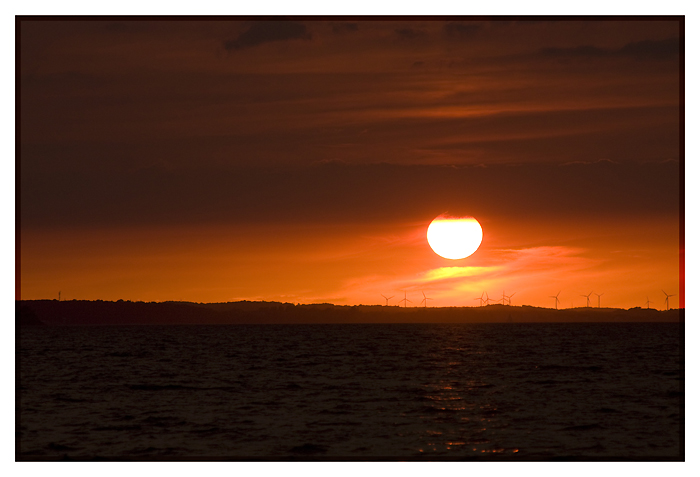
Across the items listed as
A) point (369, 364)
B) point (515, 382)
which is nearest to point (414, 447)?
point (515, 382)

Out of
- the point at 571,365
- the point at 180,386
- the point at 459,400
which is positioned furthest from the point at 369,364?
the point at 459,400

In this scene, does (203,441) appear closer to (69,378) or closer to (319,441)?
(319,441)

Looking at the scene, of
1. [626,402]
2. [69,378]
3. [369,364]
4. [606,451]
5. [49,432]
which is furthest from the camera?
[369,364]

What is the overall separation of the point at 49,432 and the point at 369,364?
53.6 m

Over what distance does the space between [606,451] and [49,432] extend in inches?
1103

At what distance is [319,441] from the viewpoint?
3841cm

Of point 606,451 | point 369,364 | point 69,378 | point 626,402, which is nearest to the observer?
point 606,451

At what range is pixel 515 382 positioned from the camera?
67688 mm
